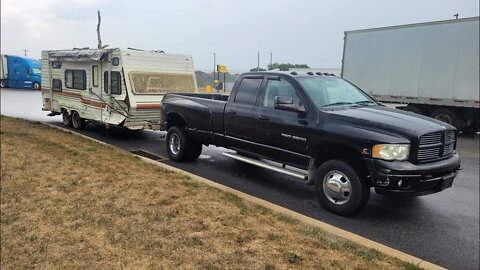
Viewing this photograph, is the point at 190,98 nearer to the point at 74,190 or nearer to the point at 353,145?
the point at 74,190

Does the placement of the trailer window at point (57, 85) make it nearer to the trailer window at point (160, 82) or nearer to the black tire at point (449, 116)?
the trailer window at point (160, 82)

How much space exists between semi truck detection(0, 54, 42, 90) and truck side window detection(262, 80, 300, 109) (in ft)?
118

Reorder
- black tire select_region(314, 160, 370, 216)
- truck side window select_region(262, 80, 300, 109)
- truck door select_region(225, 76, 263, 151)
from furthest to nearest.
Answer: truck door select_region(225, 76, 263, 151), truck side window select_region(262, 80, 300, 109), black tire select_region(314, 160, 370, 216)

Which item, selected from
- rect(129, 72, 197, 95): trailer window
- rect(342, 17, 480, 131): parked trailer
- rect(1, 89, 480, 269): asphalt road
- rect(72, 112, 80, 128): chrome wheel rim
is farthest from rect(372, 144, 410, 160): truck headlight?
rect(72, 112, 80, 128): chrome wheel rim

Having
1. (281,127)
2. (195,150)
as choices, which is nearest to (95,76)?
(195,150)

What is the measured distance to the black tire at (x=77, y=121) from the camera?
42.7 feet

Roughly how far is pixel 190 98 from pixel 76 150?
2.55 meters

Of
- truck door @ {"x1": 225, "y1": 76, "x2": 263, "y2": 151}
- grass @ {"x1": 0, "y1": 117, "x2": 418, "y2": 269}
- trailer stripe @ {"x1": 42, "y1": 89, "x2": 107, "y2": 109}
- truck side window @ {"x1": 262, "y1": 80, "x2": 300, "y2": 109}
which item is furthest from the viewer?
trailer stripe @ {"x1": 42, "y1": 89, "x2": 107, "y2": 109}

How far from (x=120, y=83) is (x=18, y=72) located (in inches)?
1212

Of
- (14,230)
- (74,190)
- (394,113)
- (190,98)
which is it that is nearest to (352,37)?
(190,98)

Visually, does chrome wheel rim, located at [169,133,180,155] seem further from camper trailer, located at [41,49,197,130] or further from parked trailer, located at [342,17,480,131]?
parked trailer, located at [342,17,480,131]

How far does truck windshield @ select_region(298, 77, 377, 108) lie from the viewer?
596 cm

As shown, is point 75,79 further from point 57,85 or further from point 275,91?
point 275,91

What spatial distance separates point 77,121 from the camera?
1313 cm
